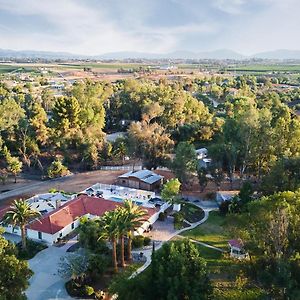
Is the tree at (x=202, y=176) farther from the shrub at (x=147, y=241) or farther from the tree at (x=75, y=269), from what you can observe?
the tree at (x=75, y=269)

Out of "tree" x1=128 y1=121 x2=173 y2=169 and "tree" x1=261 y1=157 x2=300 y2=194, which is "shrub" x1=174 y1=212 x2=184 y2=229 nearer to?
"tree" x1=261 y1=157 x2=300 y2=194

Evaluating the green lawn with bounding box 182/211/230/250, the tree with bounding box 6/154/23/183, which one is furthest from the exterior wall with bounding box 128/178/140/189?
the tree with bounding box 6/154/23/183

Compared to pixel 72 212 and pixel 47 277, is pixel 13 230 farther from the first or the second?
pixel 47 277

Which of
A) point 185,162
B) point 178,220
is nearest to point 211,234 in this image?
point 178,220

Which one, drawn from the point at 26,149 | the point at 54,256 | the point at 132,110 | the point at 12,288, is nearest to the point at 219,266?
the point at 54,256

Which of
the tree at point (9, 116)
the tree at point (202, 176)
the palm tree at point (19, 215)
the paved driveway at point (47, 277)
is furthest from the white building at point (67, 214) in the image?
the tree at point (9, 116)

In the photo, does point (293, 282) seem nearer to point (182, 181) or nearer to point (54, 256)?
point (54, 256)
